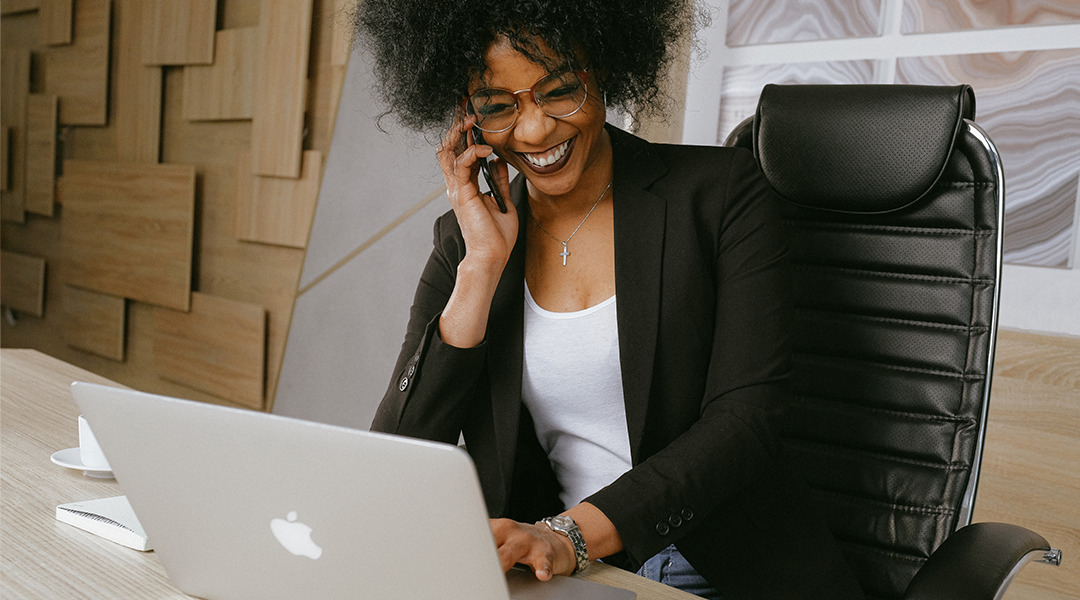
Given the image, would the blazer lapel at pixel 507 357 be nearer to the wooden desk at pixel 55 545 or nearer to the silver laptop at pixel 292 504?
the wooden desk at pixel 55 545

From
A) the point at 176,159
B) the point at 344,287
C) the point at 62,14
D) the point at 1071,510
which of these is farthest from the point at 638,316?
the point at 62,14

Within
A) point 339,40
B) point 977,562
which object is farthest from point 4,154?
point 977,562

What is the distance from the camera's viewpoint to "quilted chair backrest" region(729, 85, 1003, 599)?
123 centimetres

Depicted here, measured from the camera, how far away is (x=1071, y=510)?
170cm

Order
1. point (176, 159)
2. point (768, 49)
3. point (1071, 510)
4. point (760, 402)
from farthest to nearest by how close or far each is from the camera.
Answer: point (176, 159) → point (768, 49) → point (1071, 510) → point (760, 402)

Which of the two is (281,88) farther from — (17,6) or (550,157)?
(17,6)

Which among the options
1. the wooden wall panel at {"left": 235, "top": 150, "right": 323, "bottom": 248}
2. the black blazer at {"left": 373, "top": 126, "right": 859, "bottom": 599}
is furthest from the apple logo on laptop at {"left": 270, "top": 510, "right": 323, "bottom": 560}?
the wooden wall panel at {"left": 235, "top": 150, "right": 323, "bottom": 248}

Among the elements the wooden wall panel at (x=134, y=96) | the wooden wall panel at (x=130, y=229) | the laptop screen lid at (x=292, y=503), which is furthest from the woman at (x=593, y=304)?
the wooden wall panel at (x=134, y=96)

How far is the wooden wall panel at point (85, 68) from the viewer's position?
3.99m

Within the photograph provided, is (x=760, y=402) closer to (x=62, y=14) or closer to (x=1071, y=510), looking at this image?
(x=1071, y=510)

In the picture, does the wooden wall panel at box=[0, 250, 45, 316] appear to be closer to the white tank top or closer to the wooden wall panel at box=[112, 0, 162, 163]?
the wooden wall panel at box=[112, 0, 162, 163]

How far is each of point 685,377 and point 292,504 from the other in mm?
685

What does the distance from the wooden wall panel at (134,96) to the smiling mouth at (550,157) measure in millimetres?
2959

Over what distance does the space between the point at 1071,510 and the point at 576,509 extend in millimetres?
1163
